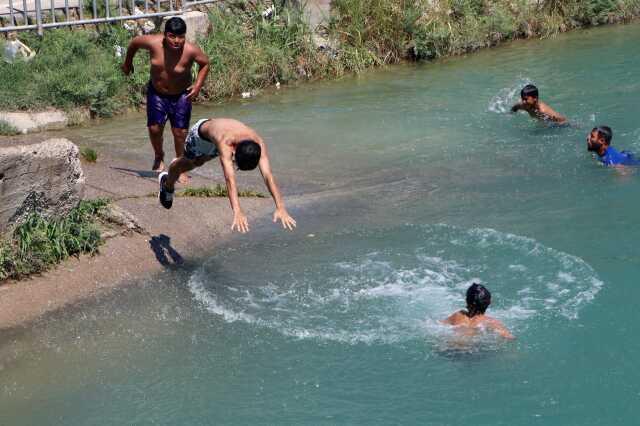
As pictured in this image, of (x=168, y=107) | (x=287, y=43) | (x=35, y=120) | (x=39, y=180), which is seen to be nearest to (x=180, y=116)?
(x=168, y=107)

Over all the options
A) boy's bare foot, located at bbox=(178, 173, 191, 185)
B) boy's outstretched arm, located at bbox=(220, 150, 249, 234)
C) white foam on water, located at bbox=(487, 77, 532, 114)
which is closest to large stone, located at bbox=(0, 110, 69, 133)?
boy's bare foot, located at bbox=(178, 173, 191, 185)

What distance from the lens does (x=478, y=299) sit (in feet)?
23.1

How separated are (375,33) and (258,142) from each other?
371 inches

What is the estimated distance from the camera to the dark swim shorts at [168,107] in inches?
384

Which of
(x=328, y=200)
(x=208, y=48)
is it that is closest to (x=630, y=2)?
(x=208, y=48)

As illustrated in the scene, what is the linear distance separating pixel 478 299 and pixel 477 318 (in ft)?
0.58

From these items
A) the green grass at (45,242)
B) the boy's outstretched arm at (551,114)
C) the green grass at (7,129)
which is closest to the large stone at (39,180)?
the green grass at (45,242)

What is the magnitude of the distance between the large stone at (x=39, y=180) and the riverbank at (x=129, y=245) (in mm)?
523

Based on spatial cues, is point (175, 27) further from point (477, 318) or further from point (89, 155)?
point (477, 318)

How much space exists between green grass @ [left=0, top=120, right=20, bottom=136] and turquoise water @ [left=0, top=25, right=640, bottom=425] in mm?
890

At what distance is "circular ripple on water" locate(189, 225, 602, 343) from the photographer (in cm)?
760

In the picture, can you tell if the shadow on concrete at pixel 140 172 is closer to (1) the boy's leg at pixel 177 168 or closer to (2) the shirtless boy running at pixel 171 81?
(2) the shirtless boy running at pixel 171 81

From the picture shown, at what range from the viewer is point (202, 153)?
8.19 meters

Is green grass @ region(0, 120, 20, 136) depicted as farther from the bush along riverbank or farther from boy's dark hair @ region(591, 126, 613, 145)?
boy's dark hair @ region(591, 126, 613, 145)
